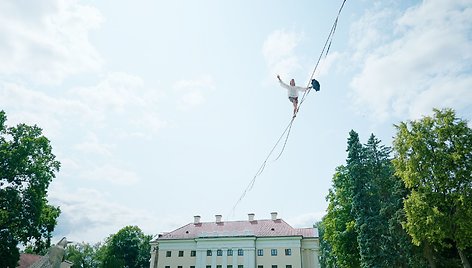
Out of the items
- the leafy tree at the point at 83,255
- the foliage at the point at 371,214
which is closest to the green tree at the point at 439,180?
the foliage at the point at 371,214

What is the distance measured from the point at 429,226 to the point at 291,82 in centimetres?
1555

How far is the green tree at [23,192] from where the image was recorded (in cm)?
2195

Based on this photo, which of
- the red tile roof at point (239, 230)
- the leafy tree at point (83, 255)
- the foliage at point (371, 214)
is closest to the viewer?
the foliage at point (371, 214)

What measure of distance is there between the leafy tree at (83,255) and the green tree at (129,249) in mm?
15536

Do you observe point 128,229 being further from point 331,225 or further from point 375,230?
point 375,230

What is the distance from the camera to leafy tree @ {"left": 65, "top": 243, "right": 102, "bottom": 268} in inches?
2448

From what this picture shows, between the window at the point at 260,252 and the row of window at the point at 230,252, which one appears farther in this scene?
the window at the point at 260,252

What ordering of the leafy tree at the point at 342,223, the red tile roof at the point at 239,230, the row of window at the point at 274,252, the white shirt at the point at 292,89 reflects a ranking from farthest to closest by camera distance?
the red tile roof at the point at 239,230
the row of window at the point at 274,252
the leafy tree at the point at 342,223
the white shirt at the point at 292,89

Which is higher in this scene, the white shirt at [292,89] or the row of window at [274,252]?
the white shirt at [292,89]

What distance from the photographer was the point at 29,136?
24.5 metres

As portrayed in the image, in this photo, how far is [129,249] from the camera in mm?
49781

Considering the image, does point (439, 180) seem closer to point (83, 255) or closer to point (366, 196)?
point (366, 196)

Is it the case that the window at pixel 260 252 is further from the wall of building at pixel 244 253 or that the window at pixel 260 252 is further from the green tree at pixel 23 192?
the green tree at pixel 23 192

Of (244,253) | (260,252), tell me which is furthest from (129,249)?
(260,252)
